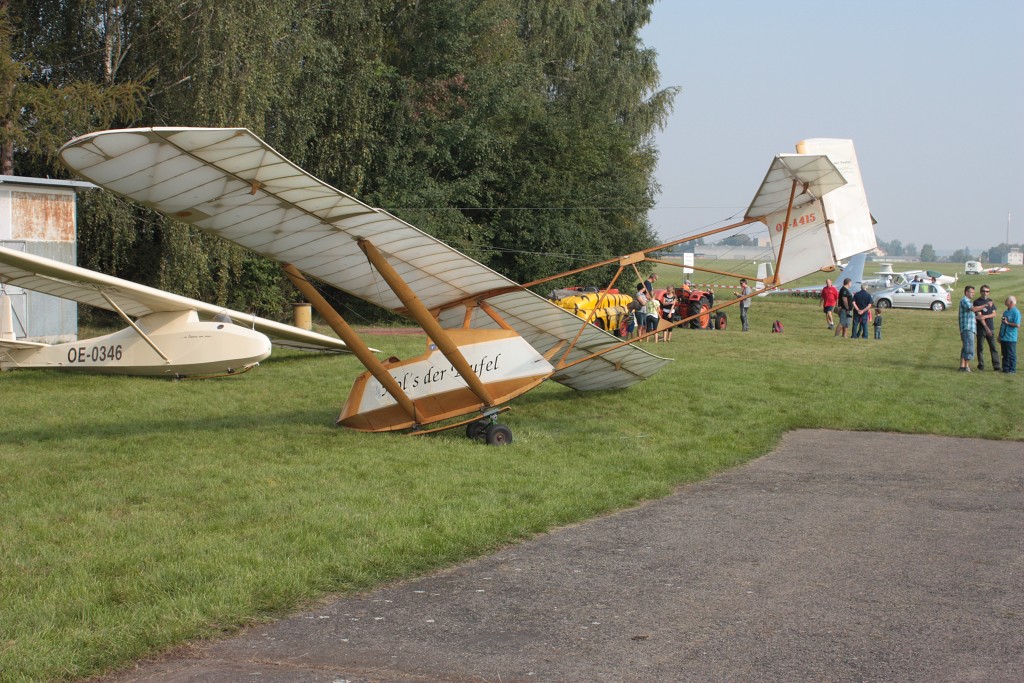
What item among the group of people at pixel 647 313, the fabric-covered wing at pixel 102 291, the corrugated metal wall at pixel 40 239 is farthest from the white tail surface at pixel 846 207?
the corrugated metal wall at pixel 40 239

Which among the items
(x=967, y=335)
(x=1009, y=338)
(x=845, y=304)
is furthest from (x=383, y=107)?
(x=1009, y=338)

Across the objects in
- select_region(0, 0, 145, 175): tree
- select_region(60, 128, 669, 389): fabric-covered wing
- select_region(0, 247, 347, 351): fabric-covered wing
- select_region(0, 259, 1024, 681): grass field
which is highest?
select_region(0, 0, 145, 175): tree

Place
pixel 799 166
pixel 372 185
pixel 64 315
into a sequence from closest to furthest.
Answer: pixel 799 166
pixel 64 315
pixel 372 185

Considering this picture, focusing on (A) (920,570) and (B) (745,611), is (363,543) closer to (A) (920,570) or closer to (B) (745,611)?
(B) (745,611)

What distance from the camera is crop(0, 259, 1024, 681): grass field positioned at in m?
5.39

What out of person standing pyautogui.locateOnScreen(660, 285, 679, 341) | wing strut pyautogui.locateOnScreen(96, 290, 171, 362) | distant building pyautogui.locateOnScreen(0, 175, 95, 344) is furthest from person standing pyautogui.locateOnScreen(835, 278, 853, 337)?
distant building pyautogui.locateOnScreen(0, 175, 95, 344)

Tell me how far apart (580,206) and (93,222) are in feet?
69.4

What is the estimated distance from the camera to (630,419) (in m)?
12.5

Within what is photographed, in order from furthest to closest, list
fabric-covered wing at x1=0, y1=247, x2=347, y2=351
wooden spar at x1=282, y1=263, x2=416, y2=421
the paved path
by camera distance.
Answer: fabric-covered wing at x1=0, y1=247, x2=347, y2=351, wooden spar at x1=282, y1=263, x2=416, y2=421, the paved path

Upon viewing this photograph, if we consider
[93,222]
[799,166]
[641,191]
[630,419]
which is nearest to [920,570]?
[799,166]

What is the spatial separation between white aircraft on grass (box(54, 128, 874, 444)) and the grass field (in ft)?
2.18

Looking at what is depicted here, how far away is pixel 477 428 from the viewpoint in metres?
11.0

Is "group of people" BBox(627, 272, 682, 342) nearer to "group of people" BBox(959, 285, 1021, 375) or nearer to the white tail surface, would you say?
"group of people" BBox(959, 285, 1021, 375)

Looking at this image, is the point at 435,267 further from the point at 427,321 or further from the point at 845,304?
the point at 845,304
